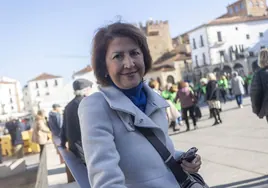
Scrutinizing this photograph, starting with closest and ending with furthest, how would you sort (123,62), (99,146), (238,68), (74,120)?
1. (99,146)
2. (123,62)
3. (74,120)
4. (238,68)

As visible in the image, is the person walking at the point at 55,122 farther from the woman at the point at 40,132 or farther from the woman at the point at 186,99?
the woman at the point at 186,99

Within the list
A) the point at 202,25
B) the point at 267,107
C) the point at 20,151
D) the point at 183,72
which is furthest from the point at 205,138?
the point at 183,72

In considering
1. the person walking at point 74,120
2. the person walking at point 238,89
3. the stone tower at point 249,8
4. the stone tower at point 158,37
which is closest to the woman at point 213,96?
the person walking at point 238,89

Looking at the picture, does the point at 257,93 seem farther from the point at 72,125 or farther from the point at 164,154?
the point at 164,154

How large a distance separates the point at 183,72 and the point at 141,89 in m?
66.3

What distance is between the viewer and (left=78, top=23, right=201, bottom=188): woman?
1.29 metres

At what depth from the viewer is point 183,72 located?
220 ft

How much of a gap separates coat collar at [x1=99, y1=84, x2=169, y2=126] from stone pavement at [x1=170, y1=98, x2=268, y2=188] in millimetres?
3145

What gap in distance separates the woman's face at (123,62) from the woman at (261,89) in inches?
132

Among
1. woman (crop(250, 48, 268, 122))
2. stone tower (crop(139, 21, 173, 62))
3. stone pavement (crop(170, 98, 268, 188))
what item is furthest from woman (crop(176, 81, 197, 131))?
stone tower (crop(139, 21, 173, 62))

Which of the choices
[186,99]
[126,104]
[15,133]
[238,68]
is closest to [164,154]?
[126,104]

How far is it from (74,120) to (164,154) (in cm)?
292

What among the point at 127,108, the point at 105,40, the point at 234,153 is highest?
the point at 105,40

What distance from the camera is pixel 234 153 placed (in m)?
6.21
